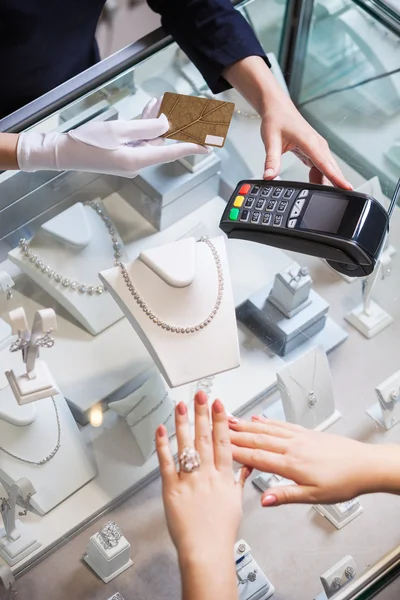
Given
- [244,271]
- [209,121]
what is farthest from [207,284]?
[209,121]

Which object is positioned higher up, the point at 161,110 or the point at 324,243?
the point at 161,110

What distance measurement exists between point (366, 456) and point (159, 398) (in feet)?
0.98

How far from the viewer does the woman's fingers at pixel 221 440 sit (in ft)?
2.85

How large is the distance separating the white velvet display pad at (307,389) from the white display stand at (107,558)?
276mm

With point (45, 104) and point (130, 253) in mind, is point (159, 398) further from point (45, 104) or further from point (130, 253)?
point (45, 104)

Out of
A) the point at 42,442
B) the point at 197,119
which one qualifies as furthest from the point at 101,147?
the point at 42,442

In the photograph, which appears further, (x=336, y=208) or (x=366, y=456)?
(x=336, y=208)

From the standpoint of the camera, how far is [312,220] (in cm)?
103

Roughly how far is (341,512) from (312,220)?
1.26 feet

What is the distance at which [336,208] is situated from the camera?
103 cm

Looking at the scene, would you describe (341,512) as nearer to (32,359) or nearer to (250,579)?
(250,579)

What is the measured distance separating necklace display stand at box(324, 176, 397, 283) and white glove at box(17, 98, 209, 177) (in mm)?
287

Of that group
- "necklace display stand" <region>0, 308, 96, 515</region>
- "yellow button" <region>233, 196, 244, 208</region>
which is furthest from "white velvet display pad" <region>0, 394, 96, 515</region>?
"yellow button" <region>233, 196, 244, 208</region>

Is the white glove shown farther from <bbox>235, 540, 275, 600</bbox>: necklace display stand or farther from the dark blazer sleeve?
<bbox>235, 540, 275, 600</bbox>: necklace display stand
